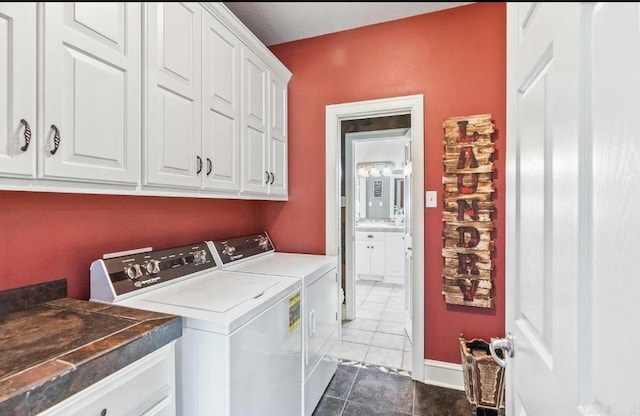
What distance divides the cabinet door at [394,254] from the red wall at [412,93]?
247 cm

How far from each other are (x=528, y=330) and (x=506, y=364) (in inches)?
9.1

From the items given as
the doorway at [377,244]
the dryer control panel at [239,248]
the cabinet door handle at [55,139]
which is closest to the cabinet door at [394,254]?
the doorway at [377,244]

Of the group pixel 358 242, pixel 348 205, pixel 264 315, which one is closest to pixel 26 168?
pixel 264 315

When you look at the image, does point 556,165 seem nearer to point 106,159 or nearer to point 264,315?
point 264,315

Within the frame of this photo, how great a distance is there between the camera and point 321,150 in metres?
2.42

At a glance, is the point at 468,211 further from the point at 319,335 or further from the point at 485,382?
the point at 319,335

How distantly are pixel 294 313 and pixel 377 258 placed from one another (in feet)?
11.1

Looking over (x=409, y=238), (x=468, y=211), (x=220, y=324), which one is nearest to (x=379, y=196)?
(x=409, y=238)

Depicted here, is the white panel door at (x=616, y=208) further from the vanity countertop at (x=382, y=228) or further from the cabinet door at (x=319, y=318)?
the vanity countertop at (x=382, y=228)

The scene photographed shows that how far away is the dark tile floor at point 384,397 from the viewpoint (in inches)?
73.3

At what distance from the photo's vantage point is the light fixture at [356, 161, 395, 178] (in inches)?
207

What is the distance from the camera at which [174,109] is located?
54.0 inches

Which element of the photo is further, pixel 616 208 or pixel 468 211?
pixel 468 211

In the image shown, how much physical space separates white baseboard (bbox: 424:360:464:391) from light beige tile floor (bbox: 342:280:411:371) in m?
0.19
